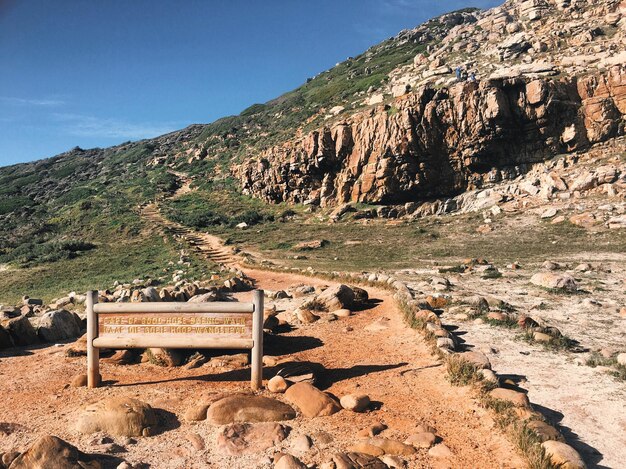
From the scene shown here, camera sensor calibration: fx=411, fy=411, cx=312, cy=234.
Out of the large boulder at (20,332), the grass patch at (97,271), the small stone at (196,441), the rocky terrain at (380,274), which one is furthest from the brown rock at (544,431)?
the grass patch at (97,271)

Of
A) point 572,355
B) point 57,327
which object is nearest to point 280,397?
point 572,355

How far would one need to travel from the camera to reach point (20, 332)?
32.3 feet

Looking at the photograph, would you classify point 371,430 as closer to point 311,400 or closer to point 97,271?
point 311,400

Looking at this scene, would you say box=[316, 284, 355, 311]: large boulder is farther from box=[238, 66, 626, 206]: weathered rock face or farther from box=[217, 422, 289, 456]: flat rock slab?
box=[238, 66, 626, 206]: weathered rock face

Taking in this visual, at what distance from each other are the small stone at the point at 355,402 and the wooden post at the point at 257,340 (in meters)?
1.47

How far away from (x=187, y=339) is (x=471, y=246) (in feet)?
78.4

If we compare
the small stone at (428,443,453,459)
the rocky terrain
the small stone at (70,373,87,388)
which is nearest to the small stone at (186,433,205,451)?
the rocky terrain

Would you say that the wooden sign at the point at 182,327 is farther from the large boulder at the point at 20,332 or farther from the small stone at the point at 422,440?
the large boulder at the point at 20,332

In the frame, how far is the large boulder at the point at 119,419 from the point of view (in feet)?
17.5

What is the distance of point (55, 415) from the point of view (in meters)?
5.91

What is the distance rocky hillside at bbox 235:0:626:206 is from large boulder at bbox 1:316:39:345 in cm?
3603

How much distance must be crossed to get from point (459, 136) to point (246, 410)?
40.7 m

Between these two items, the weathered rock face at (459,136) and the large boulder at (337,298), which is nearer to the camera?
the large boulder at (337,298)

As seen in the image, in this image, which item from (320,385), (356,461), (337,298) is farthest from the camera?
(337,298)
